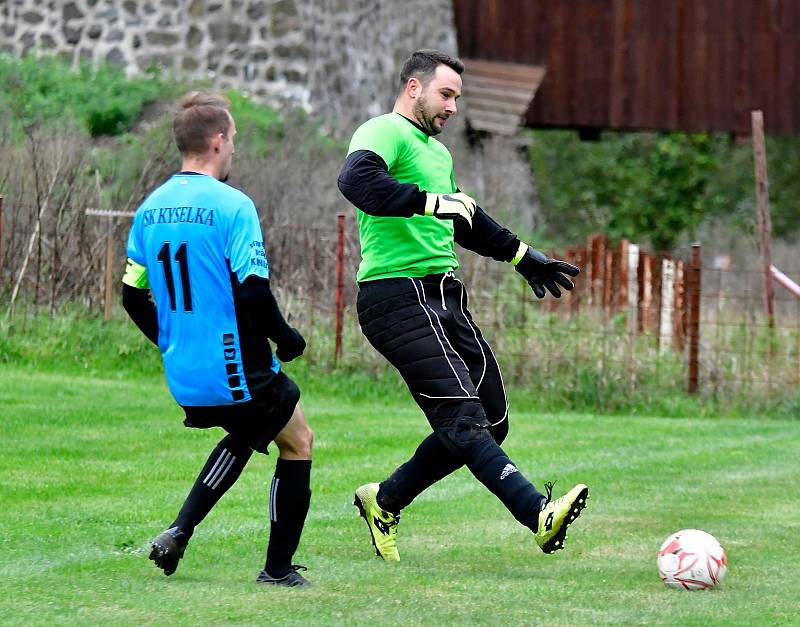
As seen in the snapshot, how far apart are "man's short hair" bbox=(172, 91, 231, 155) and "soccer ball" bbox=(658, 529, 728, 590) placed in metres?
2.41

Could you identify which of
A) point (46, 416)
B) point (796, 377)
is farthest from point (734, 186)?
point (46, 416)

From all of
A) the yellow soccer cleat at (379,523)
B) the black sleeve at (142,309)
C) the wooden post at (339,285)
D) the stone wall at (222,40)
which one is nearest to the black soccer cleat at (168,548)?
the black sleeve at (142,309)

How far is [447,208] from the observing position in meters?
5.93

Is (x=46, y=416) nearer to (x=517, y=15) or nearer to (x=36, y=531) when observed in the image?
(x=36, y=531)

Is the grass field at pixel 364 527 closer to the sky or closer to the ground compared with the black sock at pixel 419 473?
closer to the ground

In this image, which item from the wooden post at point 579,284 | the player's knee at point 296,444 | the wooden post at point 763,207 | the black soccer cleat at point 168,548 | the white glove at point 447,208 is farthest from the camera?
the wooden post at point 763,207

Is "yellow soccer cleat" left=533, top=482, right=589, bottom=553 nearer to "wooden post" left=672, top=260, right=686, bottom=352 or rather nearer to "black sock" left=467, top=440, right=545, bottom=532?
"black sock" left=467, top=440, right=545, bottom=532

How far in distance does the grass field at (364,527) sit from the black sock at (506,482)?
Result: 32cm

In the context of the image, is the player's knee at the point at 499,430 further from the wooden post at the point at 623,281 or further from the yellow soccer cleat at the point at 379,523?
the wooden post at the point at 623,281

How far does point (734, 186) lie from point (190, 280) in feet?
107

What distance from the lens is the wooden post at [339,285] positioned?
13.5 m

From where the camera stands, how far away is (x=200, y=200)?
5.50m

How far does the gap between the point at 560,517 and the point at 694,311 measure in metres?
8.21

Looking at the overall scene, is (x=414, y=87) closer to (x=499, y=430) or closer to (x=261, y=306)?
(x=261, y=306)
